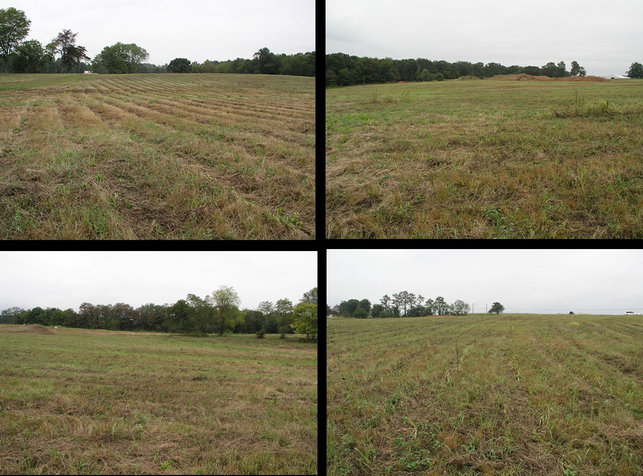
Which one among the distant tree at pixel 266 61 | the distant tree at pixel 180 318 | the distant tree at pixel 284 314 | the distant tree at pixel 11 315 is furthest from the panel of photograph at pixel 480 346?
the distant tree at pixel 11 315

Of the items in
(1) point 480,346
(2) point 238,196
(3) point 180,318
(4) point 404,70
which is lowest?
(1) point 480,346

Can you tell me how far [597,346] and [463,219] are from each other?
933 mm

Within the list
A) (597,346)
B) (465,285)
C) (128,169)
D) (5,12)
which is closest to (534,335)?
(597,346)

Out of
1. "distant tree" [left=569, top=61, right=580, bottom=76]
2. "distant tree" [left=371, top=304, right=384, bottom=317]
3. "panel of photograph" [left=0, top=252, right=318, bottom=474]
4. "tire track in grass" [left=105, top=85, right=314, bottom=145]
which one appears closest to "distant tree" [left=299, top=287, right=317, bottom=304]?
"panel of photograph" [left=0, top=252, right=318, bottom=474]

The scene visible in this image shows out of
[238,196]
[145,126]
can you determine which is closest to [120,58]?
[145,126]

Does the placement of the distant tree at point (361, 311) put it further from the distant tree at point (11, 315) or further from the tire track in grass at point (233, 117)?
the distant tree at point (11, 315)

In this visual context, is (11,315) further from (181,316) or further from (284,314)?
(284,314)

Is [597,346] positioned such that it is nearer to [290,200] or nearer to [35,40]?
[290,200]

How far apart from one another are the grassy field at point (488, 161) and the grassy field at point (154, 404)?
32.2 inches

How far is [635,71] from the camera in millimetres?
1926

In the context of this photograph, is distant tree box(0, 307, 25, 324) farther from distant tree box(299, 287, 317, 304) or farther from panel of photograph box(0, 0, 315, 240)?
distant tree box(299, 287, 317, 304)

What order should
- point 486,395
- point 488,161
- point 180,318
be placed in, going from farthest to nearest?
1. point 488,161
2. point 180,318
3. point 486,395

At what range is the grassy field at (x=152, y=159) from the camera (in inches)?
64.9

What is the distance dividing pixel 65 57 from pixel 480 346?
2.51m
